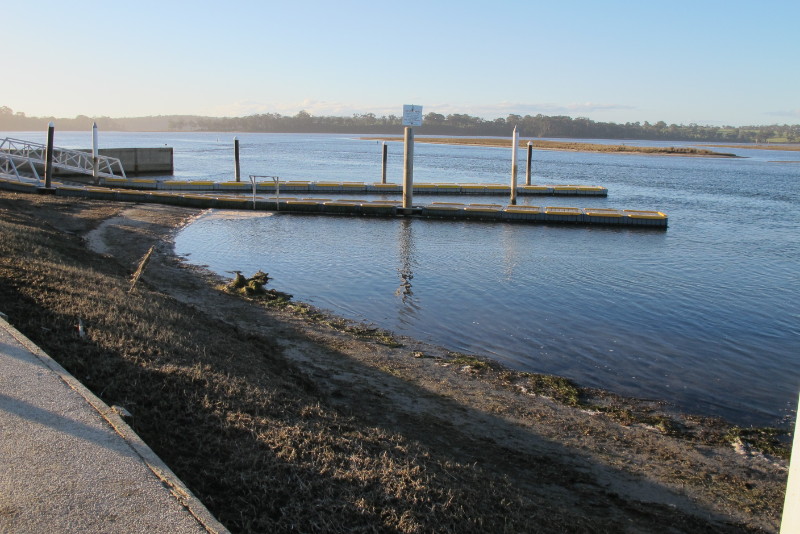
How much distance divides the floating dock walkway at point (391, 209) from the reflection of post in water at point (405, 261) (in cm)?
172

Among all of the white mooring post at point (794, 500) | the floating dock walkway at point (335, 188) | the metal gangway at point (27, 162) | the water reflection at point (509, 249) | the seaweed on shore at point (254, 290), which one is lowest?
the seaweed on shore at point (254, 290)

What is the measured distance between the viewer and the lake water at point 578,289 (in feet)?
32.3

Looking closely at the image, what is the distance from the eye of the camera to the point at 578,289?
15.3 meters

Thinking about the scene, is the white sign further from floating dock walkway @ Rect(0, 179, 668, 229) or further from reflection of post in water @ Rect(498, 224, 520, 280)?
reflection of post in water @ Rect(498, 224, 520, 280)

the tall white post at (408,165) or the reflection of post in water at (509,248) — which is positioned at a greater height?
the tall white post at (408,165)

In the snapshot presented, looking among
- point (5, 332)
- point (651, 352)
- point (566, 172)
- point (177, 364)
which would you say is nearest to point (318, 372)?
point (177, 364)

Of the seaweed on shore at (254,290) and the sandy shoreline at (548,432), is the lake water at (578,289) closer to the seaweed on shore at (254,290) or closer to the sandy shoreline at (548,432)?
the seaweed on shore at (254,290)

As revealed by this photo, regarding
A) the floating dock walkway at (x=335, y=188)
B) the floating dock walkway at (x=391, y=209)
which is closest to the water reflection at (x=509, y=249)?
the floating dock walkway at (x=391, y=209)

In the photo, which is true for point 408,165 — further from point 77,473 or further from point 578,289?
point 77,473

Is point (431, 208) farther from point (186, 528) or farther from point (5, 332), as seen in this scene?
point (186, 528)

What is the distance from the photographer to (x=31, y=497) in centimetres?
388

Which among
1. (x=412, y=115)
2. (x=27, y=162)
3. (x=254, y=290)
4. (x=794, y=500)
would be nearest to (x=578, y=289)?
(x=254, y=290)

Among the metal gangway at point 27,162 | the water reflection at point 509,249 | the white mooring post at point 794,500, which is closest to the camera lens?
the white mooring post at point 794,500

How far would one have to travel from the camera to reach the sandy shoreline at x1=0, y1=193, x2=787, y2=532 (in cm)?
577
